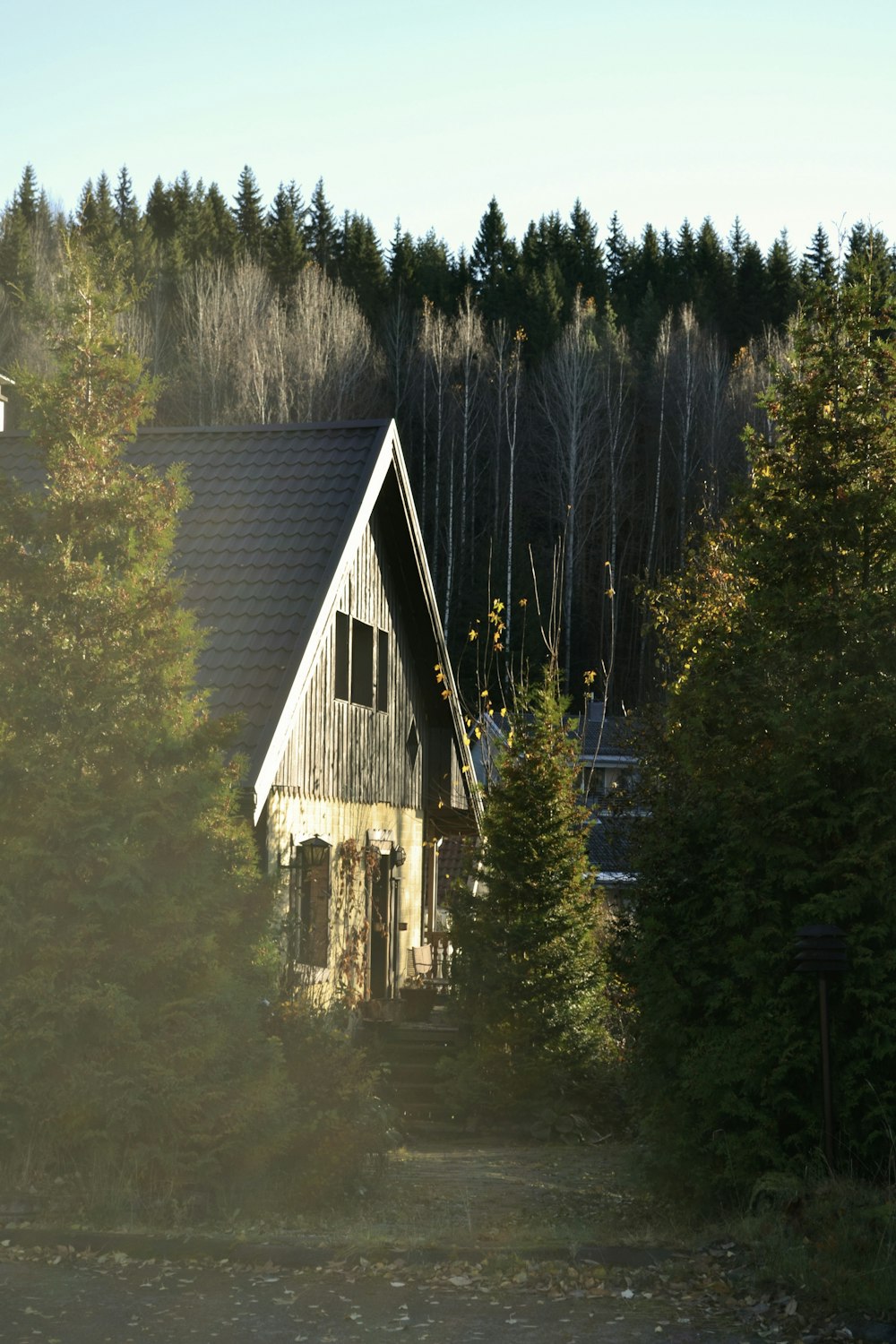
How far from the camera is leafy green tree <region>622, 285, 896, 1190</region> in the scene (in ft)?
29.3

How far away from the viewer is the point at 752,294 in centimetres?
6081

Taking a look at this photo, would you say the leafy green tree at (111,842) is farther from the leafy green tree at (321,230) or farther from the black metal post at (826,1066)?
the leafy green tree at (321,230)

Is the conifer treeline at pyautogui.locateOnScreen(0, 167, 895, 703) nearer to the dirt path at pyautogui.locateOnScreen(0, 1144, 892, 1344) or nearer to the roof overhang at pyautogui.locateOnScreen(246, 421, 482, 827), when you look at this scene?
the roof overhang at pyautogui.locateOnScreen(246, 421, 482, 827)

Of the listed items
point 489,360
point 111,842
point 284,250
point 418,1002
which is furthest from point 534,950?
point 284,250

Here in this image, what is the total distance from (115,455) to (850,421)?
17.0ft

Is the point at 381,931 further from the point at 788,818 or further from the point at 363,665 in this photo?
the point at 788,818

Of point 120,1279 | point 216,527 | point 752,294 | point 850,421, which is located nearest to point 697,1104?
point 120,1279

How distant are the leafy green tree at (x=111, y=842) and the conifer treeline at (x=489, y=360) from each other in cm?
3232

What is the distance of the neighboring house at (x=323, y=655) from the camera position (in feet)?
48.0

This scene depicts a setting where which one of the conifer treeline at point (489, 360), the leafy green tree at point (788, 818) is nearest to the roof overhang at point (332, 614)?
the leafy green tree at point (788, 818)

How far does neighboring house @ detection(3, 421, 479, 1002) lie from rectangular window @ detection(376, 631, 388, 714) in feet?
0.09

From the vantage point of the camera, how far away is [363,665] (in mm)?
18438

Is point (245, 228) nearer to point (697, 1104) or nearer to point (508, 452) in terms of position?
point (508, 452)

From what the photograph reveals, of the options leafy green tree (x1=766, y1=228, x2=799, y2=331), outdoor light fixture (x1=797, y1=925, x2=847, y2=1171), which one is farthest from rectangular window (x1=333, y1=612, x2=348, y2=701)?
→ leafy green tree (x1=766, y1=228, x2=799, y2=331)
